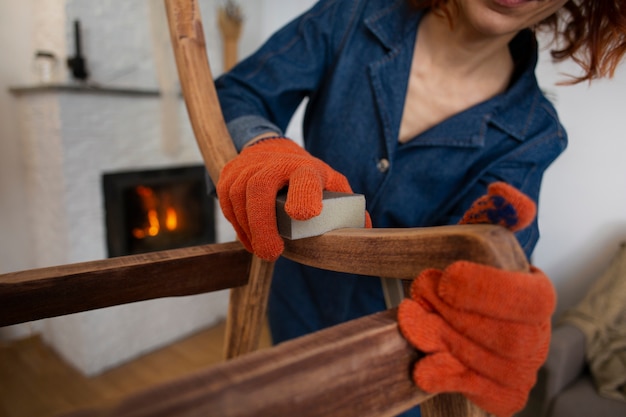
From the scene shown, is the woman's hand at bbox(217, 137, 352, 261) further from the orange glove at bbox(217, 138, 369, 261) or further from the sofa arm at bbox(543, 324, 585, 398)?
the sofa arm at bbox(543, 324, 585, 398)

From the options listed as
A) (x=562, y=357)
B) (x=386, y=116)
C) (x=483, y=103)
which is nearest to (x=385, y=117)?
(x=386, y=116)

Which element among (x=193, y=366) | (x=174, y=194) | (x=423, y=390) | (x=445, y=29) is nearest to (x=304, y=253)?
(x=423, y=390)

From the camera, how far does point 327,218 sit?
1.13ft

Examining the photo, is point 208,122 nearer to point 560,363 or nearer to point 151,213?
point 560,363

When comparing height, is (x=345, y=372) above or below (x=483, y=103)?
below

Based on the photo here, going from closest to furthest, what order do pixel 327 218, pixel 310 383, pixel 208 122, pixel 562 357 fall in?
pixel 310 383 < pixel 327 218 < pixel 208 122 < pixel 562 357

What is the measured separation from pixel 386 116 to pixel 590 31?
30cm

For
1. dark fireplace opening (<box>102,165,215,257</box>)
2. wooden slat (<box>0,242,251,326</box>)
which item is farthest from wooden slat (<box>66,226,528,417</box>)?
dark fireplace opening (<box>102,165,215,257</box>)

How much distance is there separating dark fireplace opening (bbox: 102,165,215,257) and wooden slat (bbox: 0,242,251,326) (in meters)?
1.49

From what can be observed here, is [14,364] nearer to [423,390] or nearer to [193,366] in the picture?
[193,366]

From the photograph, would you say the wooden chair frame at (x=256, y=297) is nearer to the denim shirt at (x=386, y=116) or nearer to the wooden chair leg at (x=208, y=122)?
the wooden chair leg at (x=208, y=122)

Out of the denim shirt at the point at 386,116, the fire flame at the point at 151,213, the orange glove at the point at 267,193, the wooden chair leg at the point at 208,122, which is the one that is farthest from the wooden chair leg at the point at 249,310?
the fire flame at the point at 151,213

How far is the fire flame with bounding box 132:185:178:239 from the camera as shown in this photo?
194 cm

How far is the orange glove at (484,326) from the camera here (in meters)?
0.23
